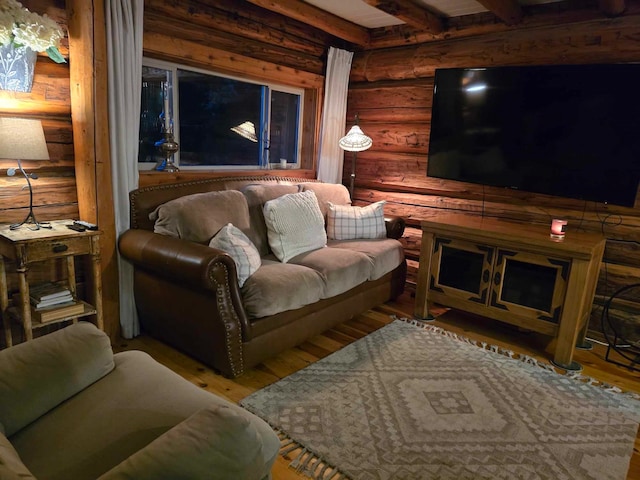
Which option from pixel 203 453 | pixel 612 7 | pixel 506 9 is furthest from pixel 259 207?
pixel 612 7

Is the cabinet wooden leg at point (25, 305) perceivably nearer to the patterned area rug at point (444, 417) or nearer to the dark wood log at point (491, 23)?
the patterned area rug at point (444, 417)

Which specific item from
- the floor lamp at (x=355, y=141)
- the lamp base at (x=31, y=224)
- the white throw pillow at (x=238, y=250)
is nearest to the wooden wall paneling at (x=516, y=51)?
the floor lamp at (x=355, y=141)

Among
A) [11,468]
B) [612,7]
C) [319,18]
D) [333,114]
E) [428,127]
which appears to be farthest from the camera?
[333,114]

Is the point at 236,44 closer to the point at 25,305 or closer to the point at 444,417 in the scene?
the point at 25,305

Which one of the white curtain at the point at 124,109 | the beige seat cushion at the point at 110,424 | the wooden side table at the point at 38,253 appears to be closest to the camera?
the beige seat cushion at the point at 110,424

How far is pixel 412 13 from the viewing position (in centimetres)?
323

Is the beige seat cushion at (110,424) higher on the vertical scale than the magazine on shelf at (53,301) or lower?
higher

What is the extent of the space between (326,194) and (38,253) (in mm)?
2242

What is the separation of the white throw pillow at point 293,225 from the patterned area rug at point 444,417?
0.80 metres

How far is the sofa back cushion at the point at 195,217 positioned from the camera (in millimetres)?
2590

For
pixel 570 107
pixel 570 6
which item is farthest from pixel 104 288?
pixel 570 6

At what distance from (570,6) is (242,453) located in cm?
356

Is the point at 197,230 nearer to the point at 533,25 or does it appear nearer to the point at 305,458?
the point at 305,458

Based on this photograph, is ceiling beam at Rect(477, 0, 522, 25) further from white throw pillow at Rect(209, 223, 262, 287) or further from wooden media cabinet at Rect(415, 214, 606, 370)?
white throw pillow at Rect(209, 223, 262, 287)
